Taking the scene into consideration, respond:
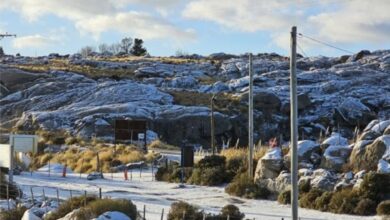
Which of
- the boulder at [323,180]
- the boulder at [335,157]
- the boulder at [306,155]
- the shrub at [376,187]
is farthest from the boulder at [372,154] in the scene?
the boulder at [306,155]

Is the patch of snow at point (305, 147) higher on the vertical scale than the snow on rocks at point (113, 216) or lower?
higher

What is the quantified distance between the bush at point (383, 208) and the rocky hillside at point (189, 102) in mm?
45657

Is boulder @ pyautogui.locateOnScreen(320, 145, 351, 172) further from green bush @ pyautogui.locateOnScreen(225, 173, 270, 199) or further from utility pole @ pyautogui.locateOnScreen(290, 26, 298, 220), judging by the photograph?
utility pole @ pyautogui.locateOnScreen(290, 26, 298, 220)

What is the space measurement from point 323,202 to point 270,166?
15.7ft

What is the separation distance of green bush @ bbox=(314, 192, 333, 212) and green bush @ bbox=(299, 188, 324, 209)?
0.80ft

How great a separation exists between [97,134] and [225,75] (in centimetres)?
5761

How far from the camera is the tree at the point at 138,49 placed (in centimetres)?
17259

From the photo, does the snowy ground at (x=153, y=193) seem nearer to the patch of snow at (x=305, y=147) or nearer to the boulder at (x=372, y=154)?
the patch of snow at (x=305, y=147)

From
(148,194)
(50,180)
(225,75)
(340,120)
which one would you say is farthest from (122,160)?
(225,75)

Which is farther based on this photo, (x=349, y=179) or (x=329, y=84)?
(x=329, y=84)

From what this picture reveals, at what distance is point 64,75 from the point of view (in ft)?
328

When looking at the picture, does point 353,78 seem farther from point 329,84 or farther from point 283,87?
point 283,87

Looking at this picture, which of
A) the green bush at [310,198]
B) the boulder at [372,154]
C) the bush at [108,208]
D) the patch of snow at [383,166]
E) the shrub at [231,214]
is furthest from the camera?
the boulder at [372,154]

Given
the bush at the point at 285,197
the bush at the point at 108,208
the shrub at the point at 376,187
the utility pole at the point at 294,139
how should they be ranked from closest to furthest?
the utility pole at the point at 294,139, the bush at the point at 108,208, the shrub at the point at 376,187, the bush at the point at 285,197
